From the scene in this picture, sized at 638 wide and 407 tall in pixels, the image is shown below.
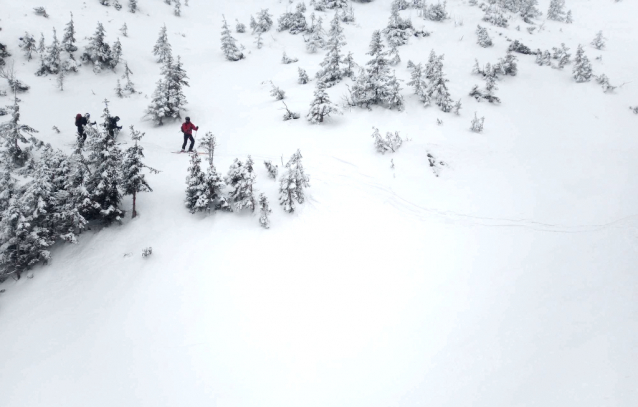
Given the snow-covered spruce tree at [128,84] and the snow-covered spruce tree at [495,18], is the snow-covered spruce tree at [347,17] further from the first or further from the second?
the snow-covered spruce tree at [128,84]

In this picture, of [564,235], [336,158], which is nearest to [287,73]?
[336,158]

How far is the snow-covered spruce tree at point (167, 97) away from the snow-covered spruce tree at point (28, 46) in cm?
774

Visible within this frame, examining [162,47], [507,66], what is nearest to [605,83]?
[507,66]

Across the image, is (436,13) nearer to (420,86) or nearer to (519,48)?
(519,48)

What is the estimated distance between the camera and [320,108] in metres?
13.6

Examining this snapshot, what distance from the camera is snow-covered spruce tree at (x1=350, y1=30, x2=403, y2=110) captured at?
46.9ft

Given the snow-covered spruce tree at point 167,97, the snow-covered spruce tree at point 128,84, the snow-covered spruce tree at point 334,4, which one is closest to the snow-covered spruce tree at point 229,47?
the snow-covered spruce tree at point 128,84

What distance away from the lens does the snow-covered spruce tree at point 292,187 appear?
945 centimetres

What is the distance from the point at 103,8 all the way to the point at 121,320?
24.7 meters

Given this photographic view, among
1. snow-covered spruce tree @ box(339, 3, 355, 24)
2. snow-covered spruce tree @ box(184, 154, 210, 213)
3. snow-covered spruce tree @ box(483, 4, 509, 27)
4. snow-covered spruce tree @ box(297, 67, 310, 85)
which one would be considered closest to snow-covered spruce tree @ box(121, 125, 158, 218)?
snow-covered spruce tree @ box(184, 154, 210, 213)

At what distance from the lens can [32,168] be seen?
8883mm

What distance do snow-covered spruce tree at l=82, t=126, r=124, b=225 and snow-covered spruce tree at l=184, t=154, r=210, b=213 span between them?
1883 mm

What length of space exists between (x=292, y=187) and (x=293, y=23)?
1989 centimetres

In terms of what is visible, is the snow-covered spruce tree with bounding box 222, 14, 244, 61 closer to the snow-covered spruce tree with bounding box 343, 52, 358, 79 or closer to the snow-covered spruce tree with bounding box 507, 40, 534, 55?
the snow-covered spruce tree with bounding box 343, 52, 358, 79
